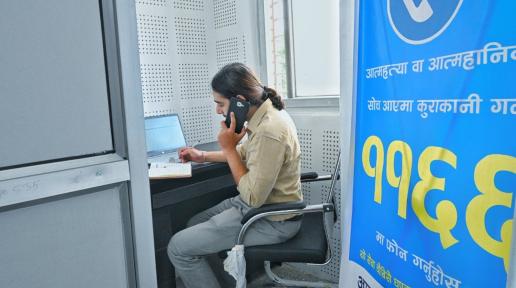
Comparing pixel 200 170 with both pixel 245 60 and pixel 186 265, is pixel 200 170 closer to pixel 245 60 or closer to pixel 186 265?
pixel 186 265

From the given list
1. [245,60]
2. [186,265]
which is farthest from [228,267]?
[245,60]

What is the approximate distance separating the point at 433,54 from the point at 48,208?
2.90 ft

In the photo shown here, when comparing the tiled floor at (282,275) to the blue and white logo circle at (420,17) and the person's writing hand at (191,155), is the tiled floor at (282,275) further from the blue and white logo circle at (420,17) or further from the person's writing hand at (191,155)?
the blue and white logo circle at (420,17)

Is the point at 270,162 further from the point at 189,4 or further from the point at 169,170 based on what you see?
the point at 189,4

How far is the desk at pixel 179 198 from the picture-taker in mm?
1936

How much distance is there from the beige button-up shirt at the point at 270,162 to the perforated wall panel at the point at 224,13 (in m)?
1.19

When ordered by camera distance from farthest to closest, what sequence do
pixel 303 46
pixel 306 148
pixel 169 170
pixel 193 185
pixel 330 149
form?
pixel 303 46 → pixel 306 148 → pixel 330 149 → pixel 193 185 → pixel 169 170

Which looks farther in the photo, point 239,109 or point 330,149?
point 330,149

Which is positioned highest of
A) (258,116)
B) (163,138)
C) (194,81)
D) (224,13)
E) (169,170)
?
(224,13)

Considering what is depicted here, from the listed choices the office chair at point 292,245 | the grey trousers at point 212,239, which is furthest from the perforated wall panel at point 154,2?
the office chair at point 292,245

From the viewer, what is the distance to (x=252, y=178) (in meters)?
1.56

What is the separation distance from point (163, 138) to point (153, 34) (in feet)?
2.33

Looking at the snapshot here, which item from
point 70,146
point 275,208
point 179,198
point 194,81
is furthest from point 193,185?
point 70,146

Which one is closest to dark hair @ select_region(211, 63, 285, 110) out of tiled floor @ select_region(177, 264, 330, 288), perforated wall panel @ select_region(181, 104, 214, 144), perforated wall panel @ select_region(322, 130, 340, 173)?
perforated wall panel @ select_region(322, 130, 340, 173)
